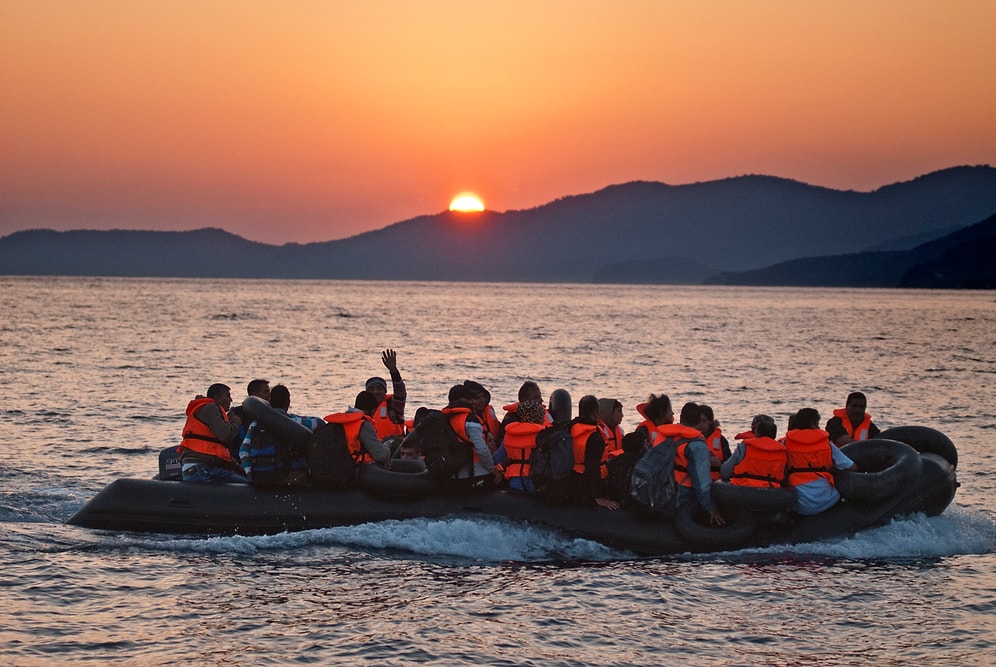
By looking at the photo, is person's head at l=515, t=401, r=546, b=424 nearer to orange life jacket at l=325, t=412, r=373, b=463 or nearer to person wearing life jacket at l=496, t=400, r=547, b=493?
person wearing life jacket at l=496, t=400, r=547, b=493

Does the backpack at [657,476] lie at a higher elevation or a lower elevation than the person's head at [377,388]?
lower

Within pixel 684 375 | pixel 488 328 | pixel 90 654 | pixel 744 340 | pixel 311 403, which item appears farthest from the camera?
pixel 488 328

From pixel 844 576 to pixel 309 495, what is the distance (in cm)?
529

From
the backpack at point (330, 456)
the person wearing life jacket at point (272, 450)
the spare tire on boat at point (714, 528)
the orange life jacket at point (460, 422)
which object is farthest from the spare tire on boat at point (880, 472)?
the person wearing life jacket at point (272, 450)

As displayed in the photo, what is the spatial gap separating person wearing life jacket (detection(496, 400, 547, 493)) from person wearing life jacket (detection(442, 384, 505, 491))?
0.60 feet

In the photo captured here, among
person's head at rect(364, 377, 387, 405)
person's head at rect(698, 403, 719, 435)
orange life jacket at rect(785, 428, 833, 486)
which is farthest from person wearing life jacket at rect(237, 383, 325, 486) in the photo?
orange life jacket at rect(785, 428, 833, 486)

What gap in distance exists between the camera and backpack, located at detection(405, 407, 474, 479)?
1088cm

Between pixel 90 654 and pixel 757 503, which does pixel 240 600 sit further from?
pixel 757 503

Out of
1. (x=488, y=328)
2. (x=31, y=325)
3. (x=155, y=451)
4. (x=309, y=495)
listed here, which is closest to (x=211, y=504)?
(x=309, y=495)

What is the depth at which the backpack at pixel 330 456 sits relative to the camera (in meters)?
11.1

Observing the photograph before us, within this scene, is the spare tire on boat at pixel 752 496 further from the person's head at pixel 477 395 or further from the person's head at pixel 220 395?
the person's head at pixel 220 395

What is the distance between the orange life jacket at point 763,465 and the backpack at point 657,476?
0.67 m

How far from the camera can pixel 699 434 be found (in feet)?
34.4

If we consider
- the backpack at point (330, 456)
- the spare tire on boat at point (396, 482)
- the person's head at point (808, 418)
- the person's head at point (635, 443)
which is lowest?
the spare tire on boat at point (396, 482)
